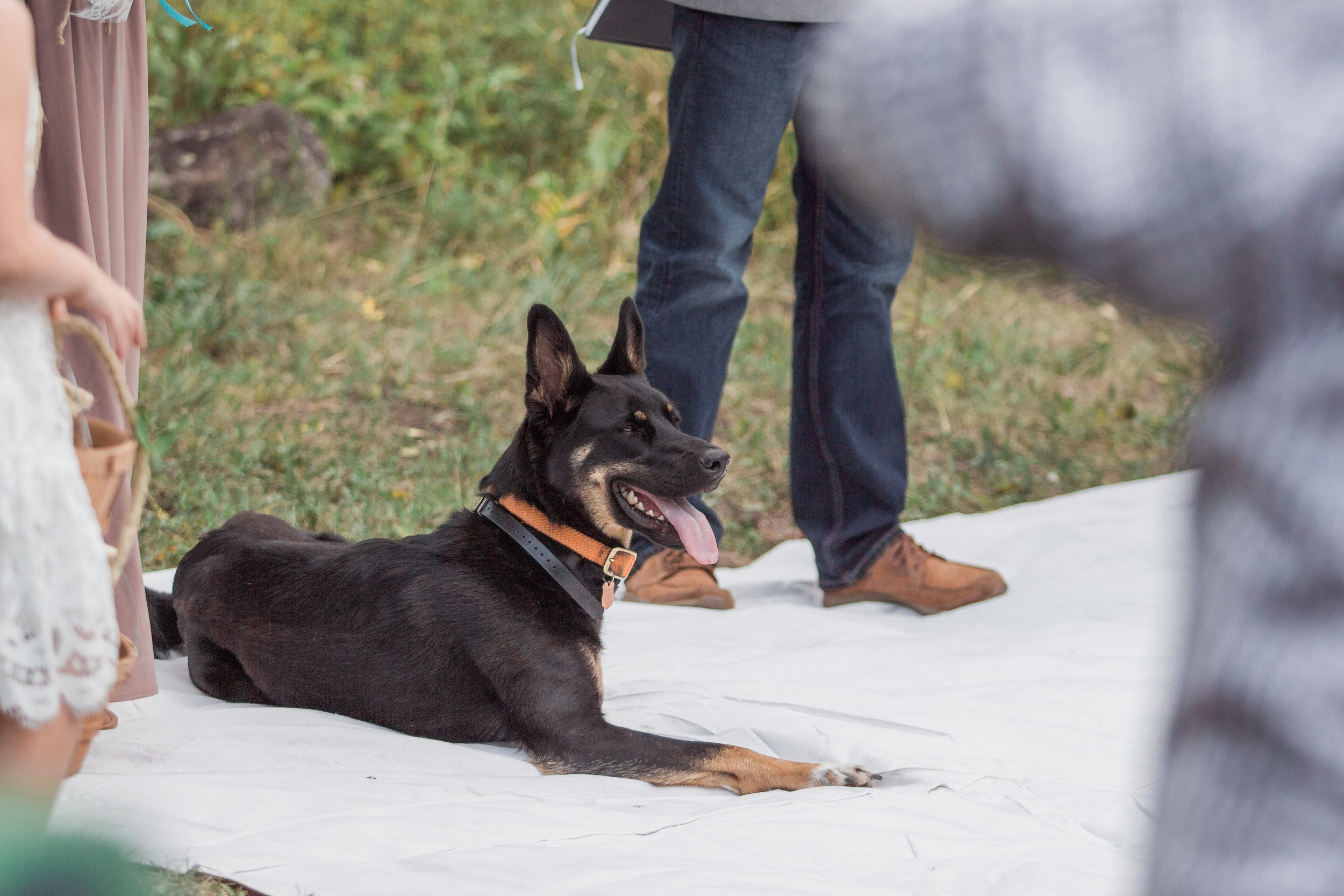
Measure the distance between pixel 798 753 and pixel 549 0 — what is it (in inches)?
266

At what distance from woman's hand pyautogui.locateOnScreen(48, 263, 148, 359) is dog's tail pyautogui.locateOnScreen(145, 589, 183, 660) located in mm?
1547

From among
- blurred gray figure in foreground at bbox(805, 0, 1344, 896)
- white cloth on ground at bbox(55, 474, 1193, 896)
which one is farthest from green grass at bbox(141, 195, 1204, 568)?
blurred gray figure in foreground at bbox(805, 0, 1344, 896)

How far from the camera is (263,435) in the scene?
4.26 meters

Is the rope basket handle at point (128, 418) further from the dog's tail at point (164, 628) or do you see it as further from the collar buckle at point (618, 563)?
the dog's tail at point (164, 628)

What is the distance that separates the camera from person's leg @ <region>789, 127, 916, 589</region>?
3.33m

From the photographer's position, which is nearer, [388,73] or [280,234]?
[280,234]

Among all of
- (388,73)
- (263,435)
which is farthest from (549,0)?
(263,435)

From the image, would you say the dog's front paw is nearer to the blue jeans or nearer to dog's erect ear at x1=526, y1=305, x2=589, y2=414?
dog's erect ear at x1=526, y1=305, x2=589, y2=414

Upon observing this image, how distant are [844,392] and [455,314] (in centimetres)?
288

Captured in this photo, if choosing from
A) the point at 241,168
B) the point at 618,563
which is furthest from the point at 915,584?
the point at 241,168

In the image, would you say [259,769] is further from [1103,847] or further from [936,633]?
[936,633]

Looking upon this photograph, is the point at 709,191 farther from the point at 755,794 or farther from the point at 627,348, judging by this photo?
the point at 755,794

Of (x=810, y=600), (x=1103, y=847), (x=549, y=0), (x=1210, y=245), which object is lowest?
(x=810, y=600)

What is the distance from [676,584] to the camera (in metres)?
3.35
